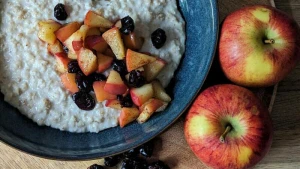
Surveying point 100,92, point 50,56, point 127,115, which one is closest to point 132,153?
point 127,115

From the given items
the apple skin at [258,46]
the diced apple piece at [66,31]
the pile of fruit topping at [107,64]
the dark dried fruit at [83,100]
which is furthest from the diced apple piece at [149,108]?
the diced apple piece at [66,31]

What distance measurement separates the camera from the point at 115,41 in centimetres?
212

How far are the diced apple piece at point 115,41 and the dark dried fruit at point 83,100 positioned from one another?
20 cm

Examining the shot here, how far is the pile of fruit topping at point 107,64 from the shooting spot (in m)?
2.11

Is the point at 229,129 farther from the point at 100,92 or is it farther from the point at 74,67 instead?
the point at 74,67

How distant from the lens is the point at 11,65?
7.15ft

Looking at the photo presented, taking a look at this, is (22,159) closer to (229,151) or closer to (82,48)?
(82,48)

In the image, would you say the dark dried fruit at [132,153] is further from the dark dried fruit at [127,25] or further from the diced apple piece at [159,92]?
the dark dried fruit at [127,25]

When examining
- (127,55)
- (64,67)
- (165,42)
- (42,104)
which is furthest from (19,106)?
(165,42)

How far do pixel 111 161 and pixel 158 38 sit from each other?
55cm

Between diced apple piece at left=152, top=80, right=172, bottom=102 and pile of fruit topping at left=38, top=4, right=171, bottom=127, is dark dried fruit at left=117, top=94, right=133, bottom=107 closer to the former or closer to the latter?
pile of fruit topping at left=38, top=4, right=171, bottom=127

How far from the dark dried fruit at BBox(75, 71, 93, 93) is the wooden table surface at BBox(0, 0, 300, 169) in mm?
335

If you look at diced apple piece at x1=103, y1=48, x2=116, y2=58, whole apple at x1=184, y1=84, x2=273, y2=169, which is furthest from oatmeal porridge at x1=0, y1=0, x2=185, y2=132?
whole apple at x1=184, y1=84, x2=273, y2=169

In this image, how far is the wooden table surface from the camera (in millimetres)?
2229
